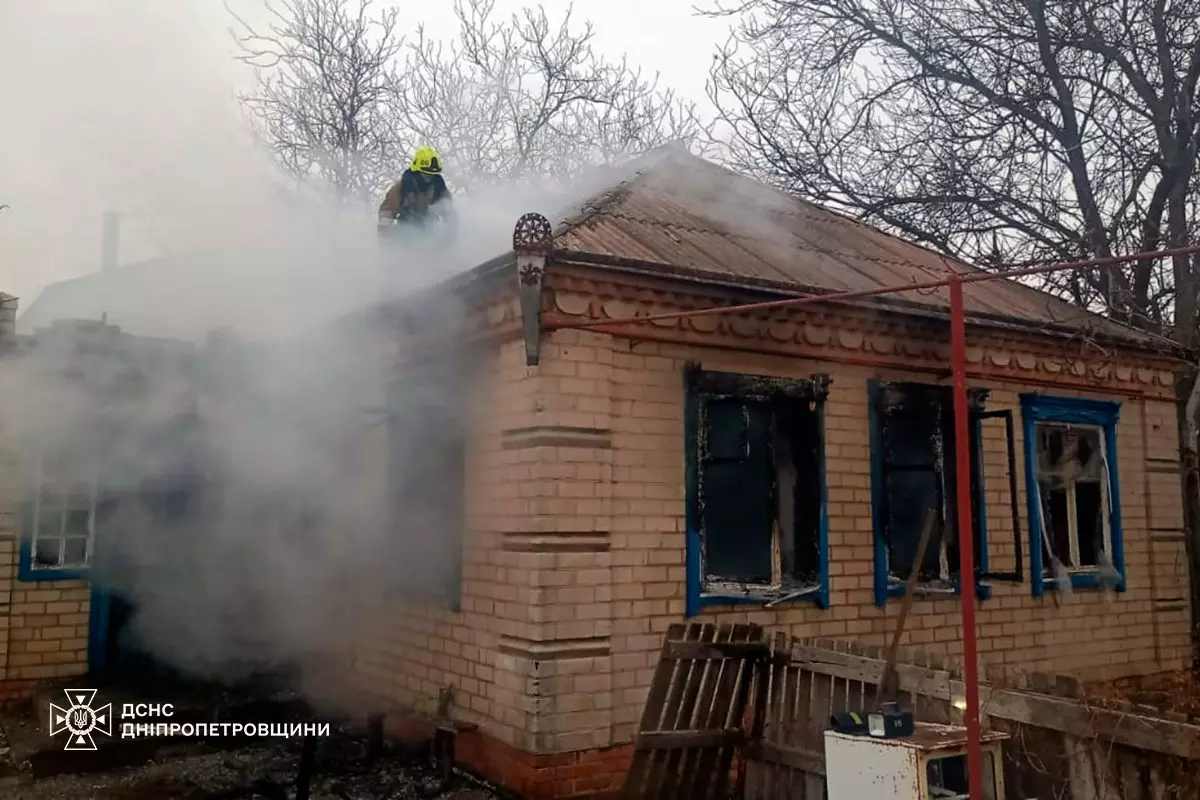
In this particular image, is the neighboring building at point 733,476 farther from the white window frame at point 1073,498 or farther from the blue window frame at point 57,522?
the blue window frame at point 57,522

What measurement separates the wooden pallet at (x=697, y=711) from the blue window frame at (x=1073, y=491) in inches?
171

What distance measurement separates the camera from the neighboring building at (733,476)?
262 inches

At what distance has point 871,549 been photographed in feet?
26.4

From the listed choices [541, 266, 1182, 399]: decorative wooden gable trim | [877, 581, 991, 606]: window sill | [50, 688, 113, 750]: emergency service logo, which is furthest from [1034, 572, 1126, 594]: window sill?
[50, 688, 113, 750]: emergency service logo

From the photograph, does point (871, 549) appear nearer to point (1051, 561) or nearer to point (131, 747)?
point (1051, 561)

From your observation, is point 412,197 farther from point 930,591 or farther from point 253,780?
point 930,591

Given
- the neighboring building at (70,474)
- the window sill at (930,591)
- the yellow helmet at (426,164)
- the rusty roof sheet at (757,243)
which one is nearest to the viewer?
the rusty roof sheet at (757,243)

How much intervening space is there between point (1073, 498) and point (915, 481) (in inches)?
90.0

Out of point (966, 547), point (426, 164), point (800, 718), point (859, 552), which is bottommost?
point (800, 718)

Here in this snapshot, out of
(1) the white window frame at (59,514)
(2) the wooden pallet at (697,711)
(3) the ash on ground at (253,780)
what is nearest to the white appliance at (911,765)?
(2) the wooden pallet at (697,711)

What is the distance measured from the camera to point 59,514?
31.9 ft

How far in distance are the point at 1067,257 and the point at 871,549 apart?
237 inches

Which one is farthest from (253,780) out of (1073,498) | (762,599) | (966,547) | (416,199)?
(1073,498)

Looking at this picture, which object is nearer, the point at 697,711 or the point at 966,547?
the point at 966,547
